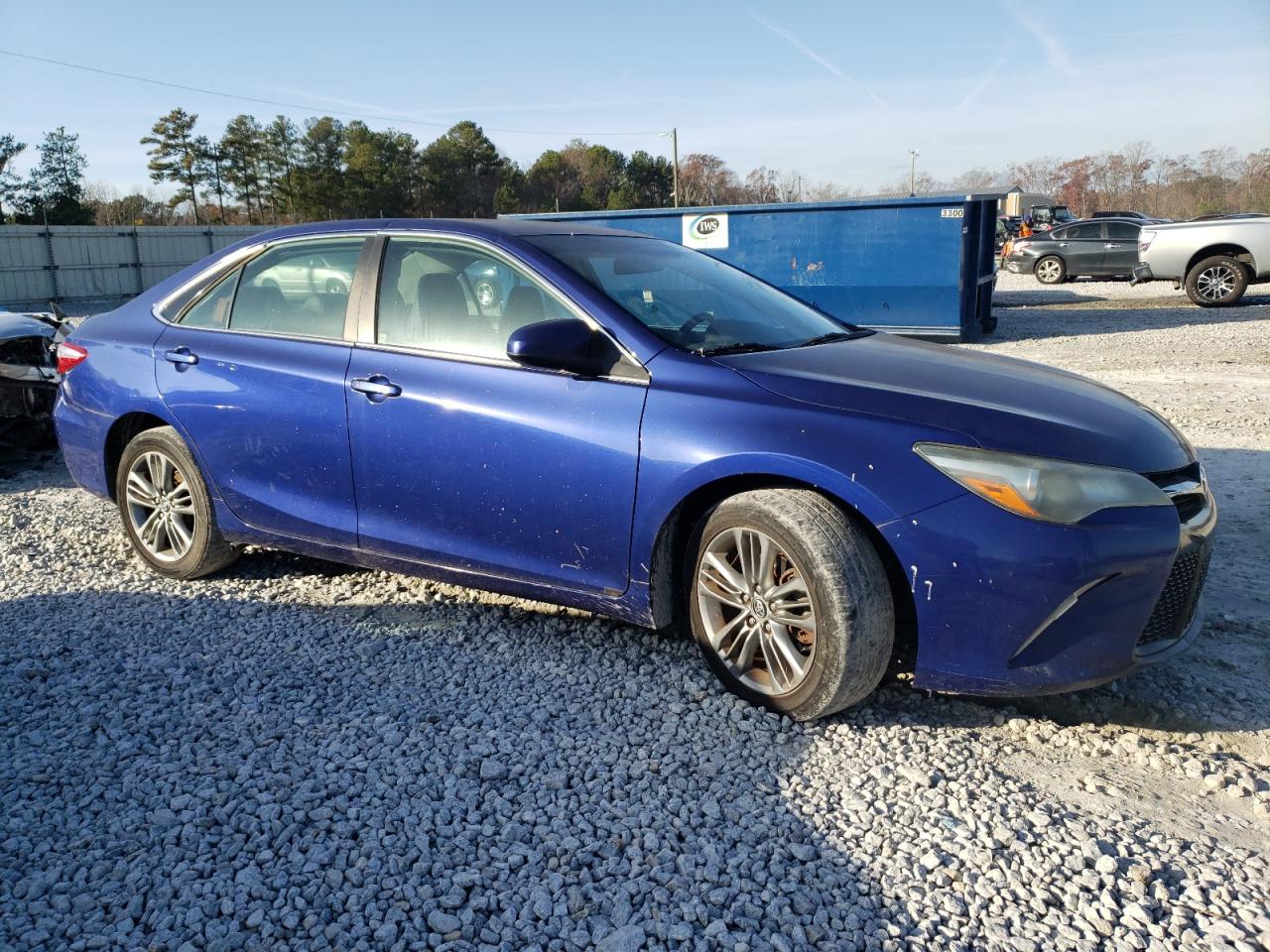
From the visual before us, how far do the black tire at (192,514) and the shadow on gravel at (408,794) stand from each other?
1.73 ft

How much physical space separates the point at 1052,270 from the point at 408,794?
2573 cm

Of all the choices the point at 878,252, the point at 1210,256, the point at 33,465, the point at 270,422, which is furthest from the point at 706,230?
the point at 270,422

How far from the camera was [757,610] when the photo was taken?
3.37 meters

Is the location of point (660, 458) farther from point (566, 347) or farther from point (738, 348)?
point (738, 348)

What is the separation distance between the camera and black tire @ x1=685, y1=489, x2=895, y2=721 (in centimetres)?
311

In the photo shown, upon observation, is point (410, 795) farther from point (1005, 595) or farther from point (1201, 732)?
point (1201, 732)

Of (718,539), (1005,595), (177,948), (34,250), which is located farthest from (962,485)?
(34,250)

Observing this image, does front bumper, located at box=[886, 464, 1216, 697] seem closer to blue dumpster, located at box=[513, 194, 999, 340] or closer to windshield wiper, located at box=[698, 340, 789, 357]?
windshield wiper, located at box=[698, 340, 789, 357]

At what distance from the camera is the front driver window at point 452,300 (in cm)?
387

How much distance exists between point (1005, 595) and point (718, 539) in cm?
93

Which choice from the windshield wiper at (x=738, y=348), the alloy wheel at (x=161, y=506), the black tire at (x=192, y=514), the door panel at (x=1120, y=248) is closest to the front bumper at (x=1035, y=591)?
the windshield wiper at (x=738, y=348)

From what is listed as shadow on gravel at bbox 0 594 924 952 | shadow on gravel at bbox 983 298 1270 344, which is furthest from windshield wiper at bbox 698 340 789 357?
shadow on gravel at bbox 983 298 1270 344

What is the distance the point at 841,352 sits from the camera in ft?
12.6

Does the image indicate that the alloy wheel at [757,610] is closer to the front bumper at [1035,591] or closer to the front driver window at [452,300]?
the front bumper at [1035,591]
